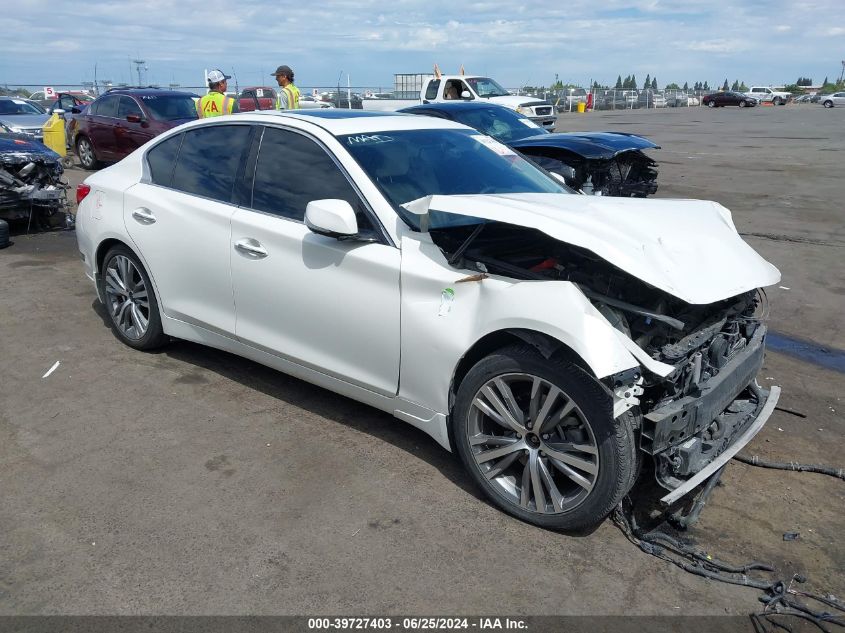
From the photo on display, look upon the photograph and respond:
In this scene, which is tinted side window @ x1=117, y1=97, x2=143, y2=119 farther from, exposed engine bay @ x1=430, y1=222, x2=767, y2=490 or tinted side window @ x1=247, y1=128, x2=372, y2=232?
exposed engine bay @ x1=430, y1=222, x2=767, y2=490

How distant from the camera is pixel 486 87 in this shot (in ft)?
71.2

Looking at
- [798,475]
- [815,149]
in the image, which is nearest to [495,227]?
[798,475]

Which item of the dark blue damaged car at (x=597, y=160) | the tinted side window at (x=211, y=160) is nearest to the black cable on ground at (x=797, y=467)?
the tinted side window at (x=211, y=160)

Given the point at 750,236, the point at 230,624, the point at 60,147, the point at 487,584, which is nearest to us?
the point at 230,624

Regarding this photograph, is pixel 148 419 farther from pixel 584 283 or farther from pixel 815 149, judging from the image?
pixel 815 149

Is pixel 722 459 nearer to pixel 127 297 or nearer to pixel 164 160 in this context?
pixel 164 160

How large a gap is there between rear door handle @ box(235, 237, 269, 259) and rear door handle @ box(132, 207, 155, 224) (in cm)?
95

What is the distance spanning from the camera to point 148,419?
4.37 m

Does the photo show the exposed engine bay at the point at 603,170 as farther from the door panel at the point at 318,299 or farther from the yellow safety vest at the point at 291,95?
the door panel at the point at 318,299

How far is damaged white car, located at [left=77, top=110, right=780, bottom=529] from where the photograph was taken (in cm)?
309

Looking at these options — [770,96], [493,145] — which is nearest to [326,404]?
[493,145]

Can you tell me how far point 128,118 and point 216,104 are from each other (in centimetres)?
727

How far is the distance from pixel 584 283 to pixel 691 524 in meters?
1.20

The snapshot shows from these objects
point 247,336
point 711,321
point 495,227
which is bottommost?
point 247,336
